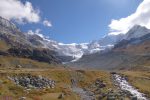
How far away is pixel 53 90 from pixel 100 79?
36.7m

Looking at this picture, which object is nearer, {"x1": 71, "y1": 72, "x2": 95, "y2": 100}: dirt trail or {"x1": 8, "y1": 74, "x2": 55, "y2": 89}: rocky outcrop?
{"x1": 8, "y1": 74, "x2": 55, "y2": 89}: rocky outcrop

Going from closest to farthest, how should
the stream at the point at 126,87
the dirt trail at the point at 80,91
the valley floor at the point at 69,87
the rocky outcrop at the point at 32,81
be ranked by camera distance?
the valley floor at the point at 69,87
the rocky outcrop at the point at 32,81
the dirt trail at the point at 80,91
the stream at the point at 126,87

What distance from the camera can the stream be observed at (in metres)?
124

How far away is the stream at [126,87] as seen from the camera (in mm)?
123931

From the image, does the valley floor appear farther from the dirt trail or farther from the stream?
the stream

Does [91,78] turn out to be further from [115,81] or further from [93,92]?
[93,92]

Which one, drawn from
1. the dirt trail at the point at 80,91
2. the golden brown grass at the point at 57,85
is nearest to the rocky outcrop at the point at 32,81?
the golden brown grass at the point at 57,85

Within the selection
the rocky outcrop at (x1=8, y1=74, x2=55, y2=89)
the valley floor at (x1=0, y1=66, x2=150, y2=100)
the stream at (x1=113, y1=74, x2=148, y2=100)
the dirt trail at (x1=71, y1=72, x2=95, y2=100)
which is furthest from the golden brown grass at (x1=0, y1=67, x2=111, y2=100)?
the stream at (x1=113, y1=74, x2=148, y2=100)

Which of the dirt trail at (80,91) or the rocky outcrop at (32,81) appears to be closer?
the rocky outcrop at (32,81)

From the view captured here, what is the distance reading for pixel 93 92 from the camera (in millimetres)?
122562

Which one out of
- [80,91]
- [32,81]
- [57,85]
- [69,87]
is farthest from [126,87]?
[32,81]

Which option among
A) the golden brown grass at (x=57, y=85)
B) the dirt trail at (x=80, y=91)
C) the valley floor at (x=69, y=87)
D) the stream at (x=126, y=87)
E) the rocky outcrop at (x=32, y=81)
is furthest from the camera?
the stream at (x=126, y=87)

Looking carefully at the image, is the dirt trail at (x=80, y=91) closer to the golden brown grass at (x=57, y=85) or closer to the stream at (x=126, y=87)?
the golden brown grass at (x=57, y=85)

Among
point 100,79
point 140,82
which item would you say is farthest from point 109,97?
point 140,82
